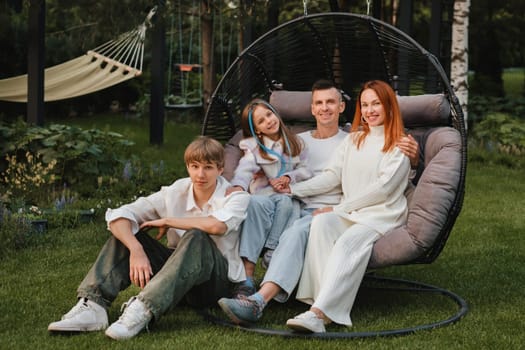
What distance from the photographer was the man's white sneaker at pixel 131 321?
10.5 ft

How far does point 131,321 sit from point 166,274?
0.69 feet

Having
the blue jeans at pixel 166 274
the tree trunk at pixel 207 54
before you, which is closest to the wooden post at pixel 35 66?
the tree trunk at pixel 207 54

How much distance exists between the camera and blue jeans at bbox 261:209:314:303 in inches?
136

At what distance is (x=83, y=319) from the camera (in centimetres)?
326

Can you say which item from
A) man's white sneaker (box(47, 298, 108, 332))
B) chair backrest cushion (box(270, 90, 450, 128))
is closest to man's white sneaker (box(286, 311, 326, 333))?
man's white sneaker (box(47, 298, 108, 332))

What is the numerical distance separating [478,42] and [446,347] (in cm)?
1141

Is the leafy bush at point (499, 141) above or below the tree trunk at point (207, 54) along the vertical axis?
below

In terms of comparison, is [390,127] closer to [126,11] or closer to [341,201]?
[341,201]

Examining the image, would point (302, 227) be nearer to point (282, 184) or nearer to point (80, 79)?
point (282, 184)

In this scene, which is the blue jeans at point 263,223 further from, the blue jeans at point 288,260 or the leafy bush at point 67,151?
the leafy bush at point 67,151

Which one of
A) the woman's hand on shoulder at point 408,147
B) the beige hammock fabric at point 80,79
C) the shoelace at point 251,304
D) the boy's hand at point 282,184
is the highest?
the beige hammock fabric at point 80,79

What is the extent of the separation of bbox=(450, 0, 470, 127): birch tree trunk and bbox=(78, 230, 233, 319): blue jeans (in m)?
A: 5.02

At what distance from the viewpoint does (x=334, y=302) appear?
337 cm

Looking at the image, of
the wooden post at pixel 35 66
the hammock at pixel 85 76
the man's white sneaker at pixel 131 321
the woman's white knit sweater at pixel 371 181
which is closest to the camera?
the man's white sneaker at pixel 131 321
